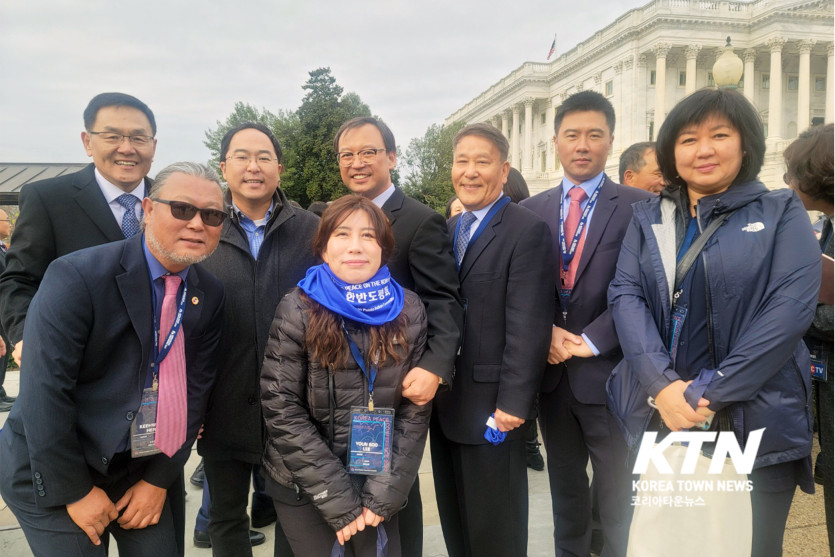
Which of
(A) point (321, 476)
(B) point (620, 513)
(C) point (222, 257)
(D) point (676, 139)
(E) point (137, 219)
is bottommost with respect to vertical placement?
(B) point (620, 513)

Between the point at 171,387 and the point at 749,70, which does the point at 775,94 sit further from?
the point at 171,387

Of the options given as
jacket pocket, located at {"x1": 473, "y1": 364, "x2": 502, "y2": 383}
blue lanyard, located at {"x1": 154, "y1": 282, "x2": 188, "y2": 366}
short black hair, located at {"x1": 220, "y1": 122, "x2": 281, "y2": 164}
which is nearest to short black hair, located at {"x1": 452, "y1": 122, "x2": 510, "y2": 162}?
jacket pocket, located at {"x1": 473, "y1": 364, "x2": 502, "y2": 383}

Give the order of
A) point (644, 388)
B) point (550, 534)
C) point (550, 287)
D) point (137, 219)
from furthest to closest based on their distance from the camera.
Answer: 1. point (550, 534)
2. point (137, 219)
3. point (550, 287)
4. point (644, 388)

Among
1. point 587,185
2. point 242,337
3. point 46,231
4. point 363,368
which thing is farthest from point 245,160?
point 587,185

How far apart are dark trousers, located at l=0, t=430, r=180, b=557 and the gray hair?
1.25 m

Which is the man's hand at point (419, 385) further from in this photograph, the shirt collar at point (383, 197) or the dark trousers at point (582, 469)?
the shirt collar at point (383, 197)

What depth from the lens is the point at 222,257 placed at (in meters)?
2.92

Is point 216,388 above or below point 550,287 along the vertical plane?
below

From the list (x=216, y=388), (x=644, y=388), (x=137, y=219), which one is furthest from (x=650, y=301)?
(x=137, y=219)

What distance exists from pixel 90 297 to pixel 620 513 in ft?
9.27

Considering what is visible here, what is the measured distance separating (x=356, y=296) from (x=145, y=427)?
3.60 ft

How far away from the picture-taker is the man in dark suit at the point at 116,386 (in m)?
1.99

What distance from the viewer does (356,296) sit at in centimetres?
224

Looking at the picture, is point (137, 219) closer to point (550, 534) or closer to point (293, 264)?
point (293, 264)
